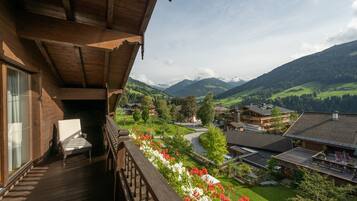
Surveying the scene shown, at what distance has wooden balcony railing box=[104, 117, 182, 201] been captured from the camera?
113cm

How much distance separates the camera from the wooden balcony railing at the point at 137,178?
3.72 ft

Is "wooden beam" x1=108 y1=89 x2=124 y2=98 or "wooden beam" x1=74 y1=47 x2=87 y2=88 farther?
"wooden beam" x1=108 y1=89 x2=124 y2=98

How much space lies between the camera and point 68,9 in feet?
9.66

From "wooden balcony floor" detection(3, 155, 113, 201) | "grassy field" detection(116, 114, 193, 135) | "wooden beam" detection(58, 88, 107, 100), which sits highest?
"wooden beam" detection(58, 88, 107, 100)

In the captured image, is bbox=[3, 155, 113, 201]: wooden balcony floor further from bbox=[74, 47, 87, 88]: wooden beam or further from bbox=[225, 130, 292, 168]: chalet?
bbox=[225, 130, 292, 168]: chalet

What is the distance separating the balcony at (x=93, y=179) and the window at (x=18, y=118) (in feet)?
1.52

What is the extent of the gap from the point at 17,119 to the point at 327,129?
21.6m

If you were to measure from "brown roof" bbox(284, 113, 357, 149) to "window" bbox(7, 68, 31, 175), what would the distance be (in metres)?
19.7

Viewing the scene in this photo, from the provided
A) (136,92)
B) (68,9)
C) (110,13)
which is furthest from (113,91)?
(136,92)

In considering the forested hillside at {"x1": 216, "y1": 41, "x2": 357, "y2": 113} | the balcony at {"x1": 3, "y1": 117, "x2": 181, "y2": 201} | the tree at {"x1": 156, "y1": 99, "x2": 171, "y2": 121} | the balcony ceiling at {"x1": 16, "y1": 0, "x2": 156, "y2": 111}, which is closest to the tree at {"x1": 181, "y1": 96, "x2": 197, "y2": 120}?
the tree at {"x1": 156, "y1": 99, "x2": 171, "y2": 121}

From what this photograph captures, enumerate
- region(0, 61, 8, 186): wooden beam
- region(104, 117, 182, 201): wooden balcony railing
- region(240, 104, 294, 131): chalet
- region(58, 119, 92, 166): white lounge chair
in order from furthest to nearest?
region(240, 104, 294, 131): chalet < region(58, 119, 92, 166): white lounge chair < region(0, 61, 8, 186): wooden beam < region(104, 117, 182, 201): wooden balcony railing

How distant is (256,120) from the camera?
44500mm

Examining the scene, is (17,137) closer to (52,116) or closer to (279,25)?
(52,116)

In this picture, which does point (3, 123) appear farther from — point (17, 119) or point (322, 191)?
point (322, 191)
